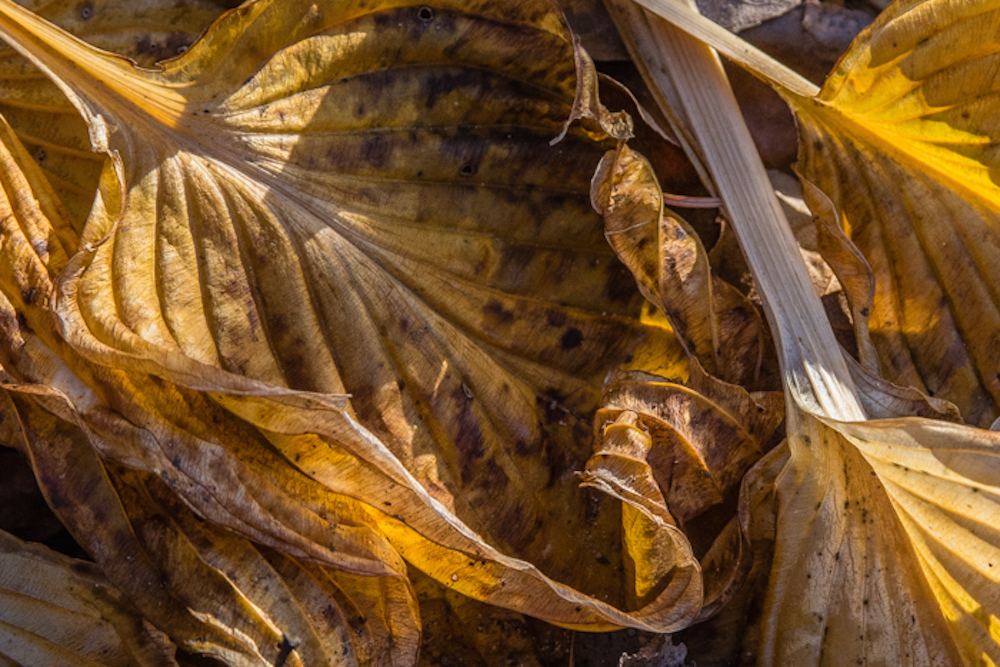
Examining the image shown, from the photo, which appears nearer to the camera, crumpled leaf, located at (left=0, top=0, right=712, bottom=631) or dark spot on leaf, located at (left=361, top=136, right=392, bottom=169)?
crumpled leaf, located at (left=0, top=0, right=712, bottom=631)

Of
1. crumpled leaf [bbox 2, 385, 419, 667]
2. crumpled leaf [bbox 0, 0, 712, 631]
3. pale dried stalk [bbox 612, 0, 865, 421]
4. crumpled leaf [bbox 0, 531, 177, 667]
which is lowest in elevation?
crumpled leaf [bbox 0, 531, 177, 667]

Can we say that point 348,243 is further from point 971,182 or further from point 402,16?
point 971,182

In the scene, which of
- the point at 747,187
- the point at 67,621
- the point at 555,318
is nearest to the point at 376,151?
the point at 555,318

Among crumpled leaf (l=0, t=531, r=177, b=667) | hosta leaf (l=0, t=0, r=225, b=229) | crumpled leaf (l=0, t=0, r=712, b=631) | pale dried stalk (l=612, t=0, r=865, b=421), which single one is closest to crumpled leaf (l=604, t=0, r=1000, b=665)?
pale dried stalk (l=612, t=0, r=865, b=421)

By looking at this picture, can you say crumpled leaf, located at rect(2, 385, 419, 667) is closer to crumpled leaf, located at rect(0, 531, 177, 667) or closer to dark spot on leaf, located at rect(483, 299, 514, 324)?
crumpled leaf, located at rect(0, 531, 177, 667)

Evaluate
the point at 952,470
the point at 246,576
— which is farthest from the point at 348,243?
the point at 952,470

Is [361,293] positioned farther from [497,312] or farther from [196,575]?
[196,575]
